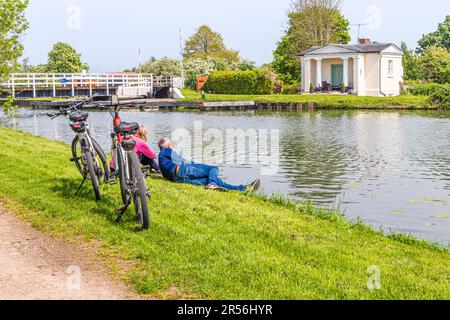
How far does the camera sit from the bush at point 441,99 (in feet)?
155

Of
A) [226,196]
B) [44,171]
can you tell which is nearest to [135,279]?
[226,196]

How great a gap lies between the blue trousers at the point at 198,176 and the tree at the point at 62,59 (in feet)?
238

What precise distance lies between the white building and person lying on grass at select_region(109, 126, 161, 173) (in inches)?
1754

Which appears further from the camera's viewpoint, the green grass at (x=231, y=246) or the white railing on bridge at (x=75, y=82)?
the white railing on bridge at (x=75, y=82)

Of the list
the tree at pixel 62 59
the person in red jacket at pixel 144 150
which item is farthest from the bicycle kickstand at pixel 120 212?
the tree at pixel 62 59

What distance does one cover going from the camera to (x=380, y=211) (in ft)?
43.0

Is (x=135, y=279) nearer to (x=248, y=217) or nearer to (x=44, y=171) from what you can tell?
(x=248, y=217)

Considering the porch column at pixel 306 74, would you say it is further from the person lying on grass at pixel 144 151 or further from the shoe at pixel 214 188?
the shoe at pixel 214 188

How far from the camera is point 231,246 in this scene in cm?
738

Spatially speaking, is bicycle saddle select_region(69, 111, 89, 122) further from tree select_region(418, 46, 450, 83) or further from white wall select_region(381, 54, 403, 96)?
tree select_region(418, 46, 450, 83)

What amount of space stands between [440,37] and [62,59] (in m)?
63.0

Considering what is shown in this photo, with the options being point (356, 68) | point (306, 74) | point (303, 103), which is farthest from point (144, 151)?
point (306, 74)

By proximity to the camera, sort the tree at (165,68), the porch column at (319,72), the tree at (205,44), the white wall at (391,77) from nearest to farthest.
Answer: the white wall at (391,77)
the porch column at (319,72)
the tree at (165,68)
the tree at (205,44)

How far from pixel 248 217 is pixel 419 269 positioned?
9.84 feet
